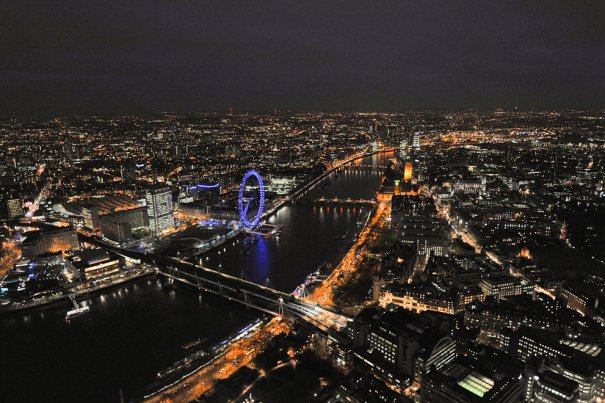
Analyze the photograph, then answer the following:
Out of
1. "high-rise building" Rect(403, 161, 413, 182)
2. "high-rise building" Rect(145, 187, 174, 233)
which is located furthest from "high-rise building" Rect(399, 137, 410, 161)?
"high-rise building" Rect(145, 187, 174, 233)

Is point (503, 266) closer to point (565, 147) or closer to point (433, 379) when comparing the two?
point (433, 379)

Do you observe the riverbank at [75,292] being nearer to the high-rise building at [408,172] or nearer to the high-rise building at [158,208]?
the high-rise building at [158,208]

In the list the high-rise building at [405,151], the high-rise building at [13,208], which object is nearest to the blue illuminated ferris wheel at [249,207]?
the high-rise building at [13,208]

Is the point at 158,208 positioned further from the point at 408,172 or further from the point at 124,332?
the point at 408,172

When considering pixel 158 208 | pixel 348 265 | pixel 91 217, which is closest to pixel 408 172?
pixel 348 265

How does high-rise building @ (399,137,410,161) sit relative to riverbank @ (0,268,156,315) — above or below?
above

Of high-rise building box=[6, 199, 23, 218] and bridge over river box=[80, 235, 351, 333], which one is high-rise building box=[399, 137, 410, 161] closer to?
bridge over river box=[80, 235, 351, 333]
